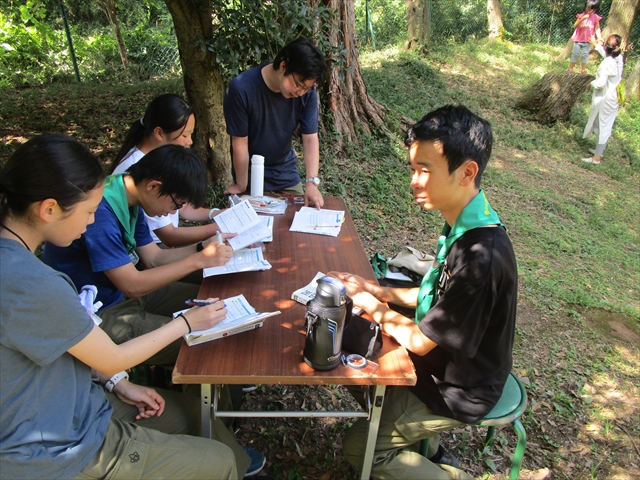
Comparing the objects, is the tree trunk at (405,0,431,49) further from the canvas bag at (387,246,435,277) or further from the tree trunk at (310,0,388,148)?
the canvas bag at (387,246,435,277)

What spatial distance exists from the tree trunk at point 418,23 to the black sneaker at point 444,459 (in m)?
10.8

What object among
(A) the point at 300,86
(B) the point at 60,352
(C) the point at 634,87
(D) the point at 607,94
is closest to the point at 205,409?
(B) the point at 60,352

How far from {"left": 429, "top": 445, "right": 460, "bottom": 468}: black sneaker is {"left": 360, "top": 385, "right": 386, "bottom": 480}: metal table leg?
61cm

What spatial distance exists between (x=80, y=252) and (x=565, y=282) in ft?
14.1

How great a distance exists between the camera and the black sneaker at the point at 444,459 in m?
2.24

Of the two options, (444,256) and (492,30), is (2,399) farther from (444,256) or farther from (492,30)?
(492,30)

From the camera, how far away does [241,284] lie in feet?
6.42

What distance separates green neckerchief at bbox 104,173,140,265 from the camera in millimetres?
1906

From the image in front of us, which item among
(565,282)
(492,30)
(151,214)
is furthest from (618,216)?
(492,30)

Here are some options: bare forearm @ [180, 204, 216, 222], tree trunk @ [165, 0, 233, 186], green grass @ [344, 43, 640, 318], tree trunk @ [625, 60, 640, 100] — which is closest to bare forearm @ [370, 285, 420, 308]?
bare forearm @ [180, 204, 216, 222]

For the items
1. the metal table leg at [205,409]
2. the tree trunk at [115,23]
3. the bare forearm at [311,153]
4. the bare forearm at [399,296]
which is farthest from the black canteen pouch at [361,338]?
the tree trunk at [115,23]

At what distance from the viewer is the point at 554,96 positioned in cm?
888

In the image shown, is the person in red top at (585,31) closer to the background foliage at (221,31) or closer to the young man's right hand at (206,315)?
the background foliage at (221,31)

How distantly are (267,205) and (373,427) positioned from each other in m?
1.51
